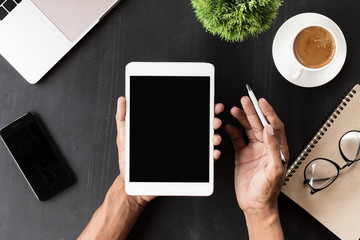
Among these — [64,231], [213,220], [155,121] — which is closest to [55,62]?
[155,121]

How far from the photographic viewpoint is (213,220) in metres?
0.94

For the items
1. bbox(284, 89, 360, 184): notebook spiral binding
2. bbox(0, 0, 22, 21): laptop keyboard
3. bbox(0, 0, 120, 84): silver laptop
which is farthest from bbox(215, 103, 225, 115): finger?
bbox(0, 0, 22, 21): laptop keyboard

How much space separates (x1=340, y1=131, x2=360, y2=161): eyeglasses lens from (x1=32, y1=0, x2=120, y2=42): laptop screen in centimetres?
68

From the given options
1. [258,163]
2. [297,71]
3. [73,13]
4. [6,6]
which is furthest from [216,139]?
[6,6]

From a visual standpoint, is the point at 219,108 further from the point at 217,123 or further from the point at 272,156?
the point at 272,156

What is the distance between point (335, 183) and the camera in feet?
2.89

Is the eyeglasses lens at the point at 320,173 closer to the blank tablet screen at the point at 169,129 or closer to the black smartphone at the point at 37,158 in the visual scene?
the blank tablet screen at the point at 169,129

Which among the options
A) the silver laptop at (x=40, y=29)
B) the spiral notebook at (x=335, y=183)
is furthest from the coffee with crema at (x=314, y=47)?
the silver laptop at (x=40, y=29)

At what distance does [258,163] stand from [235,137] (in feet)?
0.29

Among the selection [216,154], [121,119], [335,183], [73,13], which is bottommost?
[335,183]

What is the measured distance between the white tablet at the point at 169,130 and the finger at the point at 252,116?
8 centimetres

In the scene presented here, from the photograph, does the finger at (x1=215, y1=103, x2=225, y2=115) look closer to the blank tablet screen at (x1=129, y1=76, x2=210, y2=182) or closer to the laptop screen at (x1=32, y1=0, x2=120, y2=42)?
the blank tablet screen at (x1=129, y1=76, x2=210, y2=182)

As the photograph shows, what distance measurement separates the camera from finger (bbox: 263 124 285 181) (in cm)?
76

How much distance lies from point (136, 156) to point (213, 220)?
29 cm
